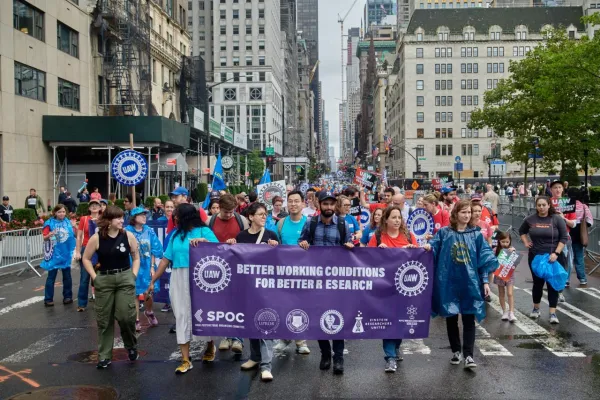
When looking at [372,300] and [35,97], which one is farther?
[35,97]

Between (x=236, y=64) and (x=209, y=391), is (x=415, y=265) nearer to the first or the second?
(x=209, y=391)

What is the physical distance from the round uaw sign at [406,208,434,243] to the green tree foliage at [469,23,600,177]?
1736 cm

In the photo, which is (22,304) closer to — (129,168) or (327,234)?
(129,168)

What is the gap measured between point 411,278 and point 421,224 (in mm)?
5058

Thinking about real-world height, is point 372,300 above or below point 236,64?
below

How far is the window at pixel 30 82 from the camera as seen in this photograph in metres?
30.7

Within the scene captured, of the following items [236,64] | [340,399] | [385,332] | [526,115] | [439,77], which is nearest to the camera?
[340,399]

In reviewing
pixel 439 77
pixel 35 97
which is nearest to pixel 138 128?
pixel 35 97

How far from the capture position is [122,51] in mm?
40562

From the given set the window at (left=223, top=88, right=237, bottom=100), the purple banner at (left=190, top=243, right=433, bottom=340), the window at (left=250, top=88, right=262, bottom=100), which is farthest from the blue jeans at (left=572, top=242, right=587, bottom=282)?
the window at (left=223, top=88, right=237, bottom=100)

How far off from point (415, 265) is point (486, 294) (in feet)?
2.94

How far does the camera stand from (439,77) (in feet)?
330

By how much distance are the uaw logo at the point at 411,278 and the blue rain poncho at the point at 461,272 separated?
16 centimetres

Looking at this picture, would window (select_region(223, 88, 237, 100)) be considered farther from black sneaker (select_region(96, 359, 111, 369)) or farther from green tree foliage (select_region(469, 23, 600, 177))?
black sneaker (select_region(96, 359, 111, 369))
